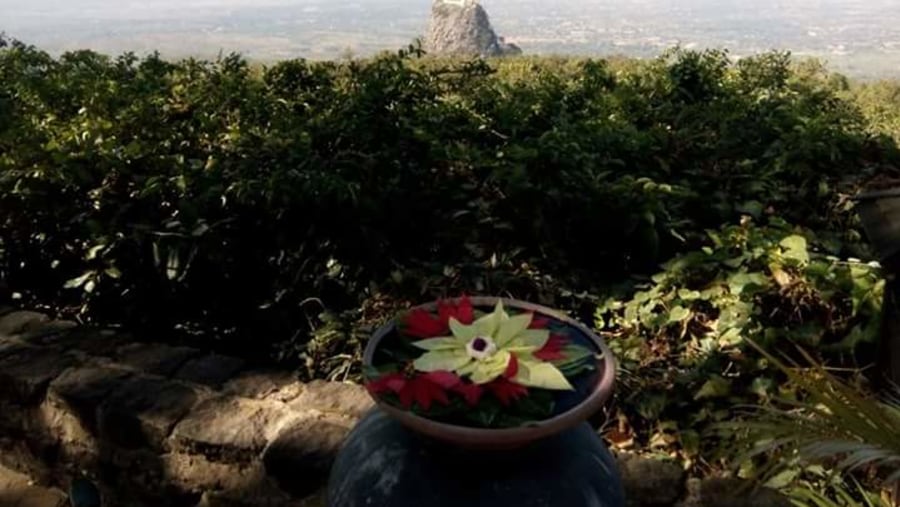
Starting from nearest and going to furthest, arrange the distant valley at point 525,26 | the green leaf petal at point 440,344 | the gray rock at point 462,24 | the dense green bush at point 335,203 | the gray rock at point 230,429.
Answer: the green leaf petal at point 440,344 → the gray rock at point 230,429 → the dense green bush at point 335,203 → the distant valley at point 525,26 → the gray rock at point 462,24

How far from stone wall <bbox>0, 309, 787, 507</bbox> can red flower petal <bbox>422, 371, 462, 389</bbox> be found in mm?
822

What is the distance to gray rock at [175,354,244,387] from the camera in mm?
2254

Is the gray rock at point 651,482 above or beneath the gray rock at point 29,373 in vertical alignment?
beneath

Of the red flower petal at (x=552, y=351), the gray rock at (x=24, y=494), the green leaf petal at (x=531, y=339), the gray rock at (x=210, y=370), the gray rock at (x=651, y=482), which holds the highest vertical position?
the green leaf petal at (x=531, y=339)

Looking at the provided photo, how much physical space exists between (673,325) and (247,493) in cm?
136

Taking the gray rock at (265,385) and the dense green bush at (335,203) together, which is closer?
the gray rock at (265,385)

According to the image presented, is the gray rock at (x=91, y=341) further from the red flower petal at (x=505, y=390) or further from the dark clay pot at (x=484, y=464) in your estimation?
the red flower petal at (x=505, y=390)

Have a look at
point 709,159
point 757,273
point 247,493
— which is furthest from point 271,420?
point 709,159

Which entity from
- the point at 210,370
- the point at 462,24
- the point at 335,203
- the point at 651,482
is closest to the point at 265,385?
the point at 210,370

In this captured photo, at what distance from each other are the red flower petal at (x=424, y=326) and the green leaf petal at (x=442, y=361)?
6 cm

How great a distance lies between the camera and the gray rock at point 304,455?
6.27ft

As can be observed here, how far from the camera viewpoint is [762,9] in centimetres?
1789

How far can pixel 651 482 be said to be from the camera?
1.81 m

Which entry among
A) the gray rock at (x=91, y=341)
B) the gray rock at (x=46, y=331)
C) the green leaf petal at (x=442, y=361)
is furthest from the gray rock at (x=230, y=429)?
the green leaf petal at (x=442, y=361)
